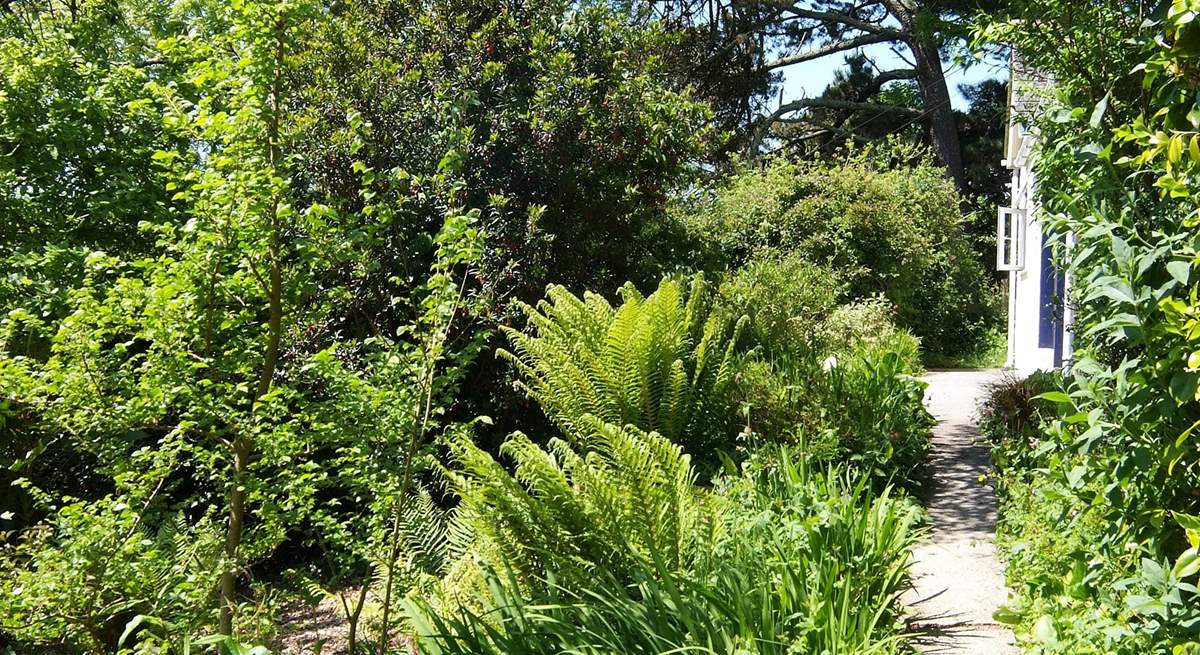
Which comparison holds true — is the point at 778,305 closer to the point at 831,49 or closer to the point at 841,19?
the point at 841,19

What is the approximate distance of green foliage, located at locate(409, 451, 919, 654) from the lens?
11.3 feet

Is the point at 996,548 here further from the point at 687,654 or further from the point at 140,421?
the point at 140,421

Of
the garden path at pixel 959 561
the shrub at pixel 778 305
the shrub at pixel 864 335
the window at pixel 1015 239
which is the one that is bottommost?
the garden path at pixel 959 561

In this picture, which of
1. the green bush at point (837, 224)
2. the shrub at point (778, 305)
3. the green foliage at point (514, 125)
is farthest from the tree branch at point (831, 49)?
the green foliage at point (514, 125)

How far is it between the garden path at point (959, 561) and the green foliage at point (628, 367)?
181cm

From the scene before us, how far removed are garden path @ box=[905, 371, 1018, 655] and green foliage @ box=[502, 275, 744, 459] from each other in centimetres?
181

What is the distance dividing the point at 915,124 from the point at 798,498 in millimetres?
25057

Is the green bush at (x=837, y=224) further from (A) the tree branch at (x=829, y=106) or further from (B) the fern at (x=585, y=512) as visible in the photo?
(B) the fern at (x=585, y=512)

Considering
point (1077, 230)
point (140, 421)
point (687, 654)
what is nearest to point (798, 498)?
point (687, 654)

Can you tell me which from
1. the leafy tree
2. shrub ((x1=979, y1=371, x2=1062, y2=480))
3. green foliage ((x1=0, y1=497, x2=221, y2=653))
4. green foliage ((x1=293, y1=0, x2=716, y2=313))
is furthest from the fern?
shrub ((x1=979, y1=371, x2=1062, y2=480))

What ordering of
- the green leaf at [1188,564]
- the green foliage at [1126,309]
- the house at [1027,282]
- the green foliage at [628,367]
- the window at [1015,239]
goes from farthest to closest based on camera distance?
the window at [1015,239] < the house at [1027,282] < the green foliage at [628,367] < the green foliage at [1126,309] < the green leaf at [1188,564]

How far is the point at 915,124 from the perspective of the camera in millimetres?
27266

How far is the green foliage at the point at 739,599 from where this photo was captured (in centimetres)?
346

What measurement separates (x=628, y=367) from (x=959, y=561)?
8.04 feet
